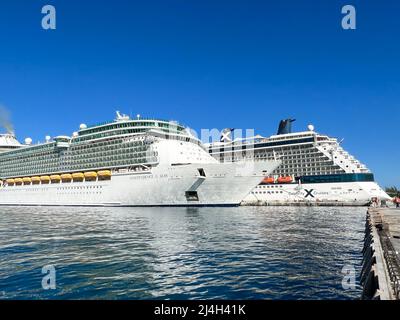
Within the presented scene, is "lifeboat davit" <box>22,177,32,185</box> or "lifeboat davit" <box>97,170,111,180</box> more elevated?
"lifeboat davit" <box>97,170,111,180</box>

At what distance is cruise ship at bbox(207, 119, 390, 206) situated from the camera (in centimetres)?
7175

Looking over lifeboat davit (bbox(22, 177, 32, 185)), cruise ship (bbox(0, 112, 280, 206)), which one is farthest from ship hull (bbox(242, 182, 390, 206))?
lifeboat davit (bbox(22, 177, 32, 185))

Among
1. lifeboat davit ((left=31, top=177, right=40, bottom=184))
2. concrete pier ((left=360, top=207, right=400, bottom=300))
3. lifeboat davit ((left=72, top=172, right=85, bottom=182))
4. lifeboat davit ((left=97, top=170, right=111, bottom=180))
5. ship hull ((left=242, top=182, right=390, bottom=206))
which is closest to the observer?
concrete pier ((left=360, top=207, right=400, bottom=300))

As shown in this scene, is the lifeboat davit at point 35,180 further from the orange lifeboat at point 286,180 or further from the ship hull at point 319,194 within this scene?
the orange lifeboat at point 286,180

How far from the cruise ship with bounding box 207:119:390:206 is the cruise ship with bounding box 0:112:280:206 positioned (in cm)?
1646

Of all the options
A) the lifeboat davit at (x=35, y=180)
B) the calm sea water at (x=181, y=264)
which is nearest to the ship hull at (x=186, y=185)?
the lifeboat davit at (x=35, y=180)

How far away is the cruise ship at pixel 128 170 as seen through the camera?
51969mm

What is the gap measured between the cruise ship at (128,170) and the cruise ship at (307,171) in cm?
1646

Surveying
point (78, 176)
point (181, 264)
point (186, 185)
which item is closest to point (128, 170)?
point (186, 185)

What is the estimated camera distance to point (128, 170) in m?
59.0

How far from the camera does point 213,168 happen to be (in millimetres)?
51188

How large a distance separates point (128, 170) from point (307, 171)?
152 ft

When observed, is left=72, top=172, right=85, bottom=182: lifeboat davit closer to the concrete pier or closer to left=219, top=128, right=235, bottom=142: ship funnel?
left=219, top=128, right=235, bottom=142: ship funnel

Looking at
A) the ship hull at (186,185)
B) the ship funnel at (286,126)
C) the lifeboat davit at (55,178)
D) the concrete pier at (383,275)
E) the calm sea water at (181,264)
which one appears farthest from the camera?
the ship funnel at (286,126)
